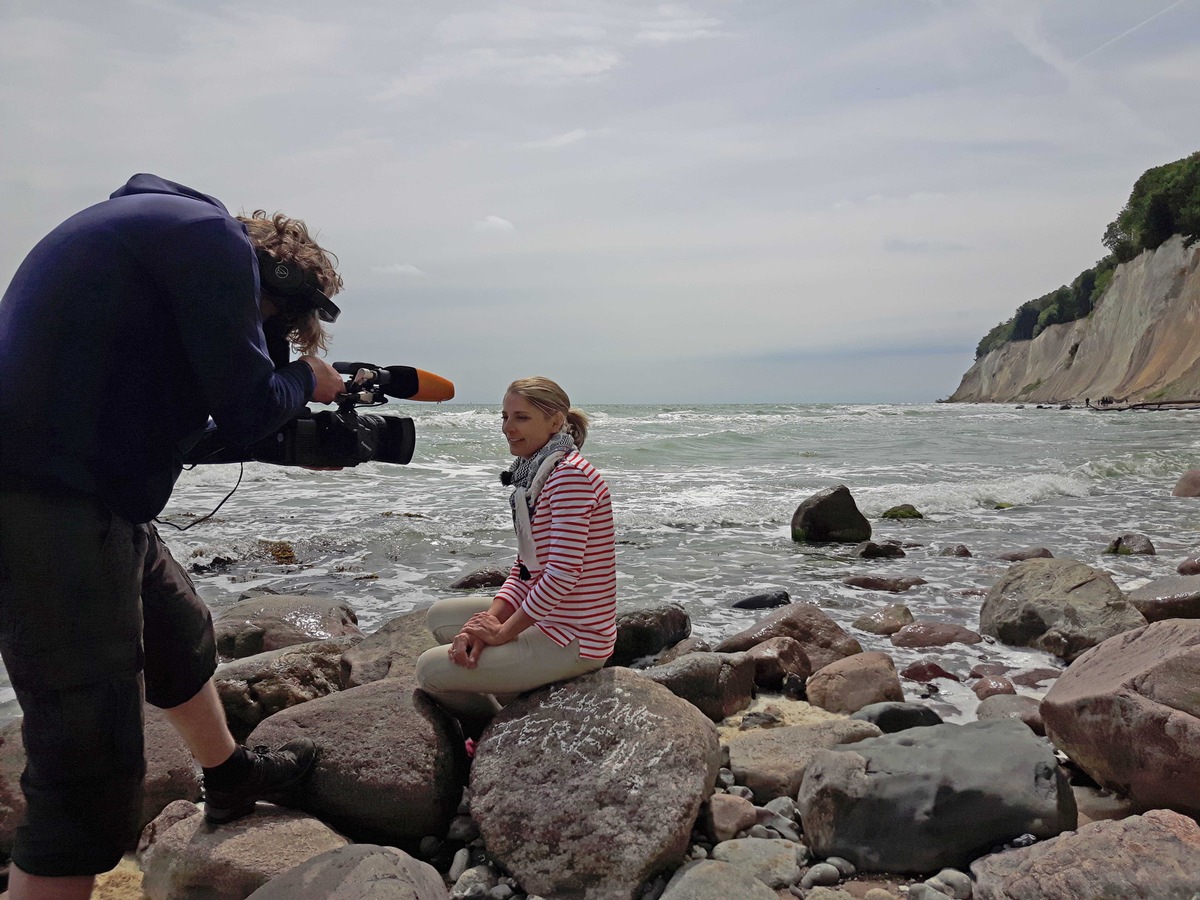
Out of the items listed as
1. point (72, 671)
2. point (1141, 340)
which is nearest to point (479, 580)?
point (72, 671)

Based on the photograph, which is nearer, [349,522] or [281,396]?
[281,396]

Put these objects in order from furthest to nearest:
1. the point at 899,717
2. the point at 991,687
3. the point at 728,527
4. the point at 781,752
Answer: the point at 728,527 < the point at 991,687 < the point at 899,717 < the point at 781,752

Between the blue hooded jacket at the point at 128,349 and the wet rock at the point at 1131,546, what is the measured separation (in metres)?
9.36

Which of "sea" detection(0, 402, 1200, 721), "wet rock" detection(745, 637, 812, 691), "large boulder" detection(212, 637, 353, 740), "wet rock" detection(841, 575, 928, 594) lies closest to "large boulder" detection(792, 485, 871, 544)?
"sea" detection(0, 402, 1200, 721)

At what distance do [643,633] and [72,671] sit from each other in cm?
397

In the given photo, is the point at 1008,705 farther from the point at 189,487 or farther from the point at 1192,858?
the point at 189,487

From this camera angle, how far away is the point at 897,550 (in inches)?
373

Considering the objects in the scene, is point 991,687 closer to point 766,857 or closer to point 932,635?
point 932,635

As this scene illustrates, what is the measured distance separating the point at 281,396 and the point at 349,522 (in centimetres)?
990

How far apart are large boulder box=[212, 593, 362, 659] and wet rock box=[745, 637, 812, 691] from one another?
2.87 m

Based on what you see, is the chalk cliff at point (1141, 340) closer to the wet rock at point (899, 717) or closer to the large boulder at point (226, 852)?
the wet rock at point (899, 717)

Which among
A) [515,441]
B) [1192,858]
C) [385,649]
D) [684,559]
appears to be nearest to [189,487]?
[684,559]

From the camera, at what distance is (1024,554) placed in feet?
29.6

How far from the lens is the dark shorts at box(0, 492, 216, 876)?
77.9 inches
